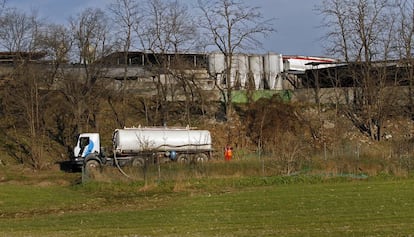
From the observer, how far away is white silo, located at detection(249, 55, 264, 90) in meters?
63.8

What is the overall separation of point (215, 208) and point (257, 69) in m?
43.8

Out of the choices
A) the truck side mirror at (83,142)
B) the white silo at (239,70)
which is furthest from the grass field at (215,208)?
the white silo at (239,70)

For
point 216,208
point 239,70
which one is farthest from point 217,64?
point 216,208

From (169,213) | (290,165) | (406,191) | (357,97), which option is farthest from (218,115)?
(169,213)

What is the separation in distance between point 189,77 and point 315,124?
40.8ft

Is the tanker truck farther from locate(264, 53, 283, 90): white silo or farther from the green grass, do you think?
locate(264, 53, 283, 90): white silo

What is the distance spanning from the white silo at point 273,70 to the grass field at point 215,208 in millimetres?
32338

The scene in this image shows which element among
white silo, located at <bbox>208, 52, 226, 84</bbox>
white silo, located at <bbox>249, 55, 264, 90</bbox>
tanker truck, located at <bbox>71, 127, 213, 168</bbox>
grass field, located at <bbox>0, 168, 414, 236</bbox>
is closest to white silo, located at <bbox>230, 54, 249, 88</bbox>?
white silo, located at <bbox>249, 55, 264, 90</bbox>

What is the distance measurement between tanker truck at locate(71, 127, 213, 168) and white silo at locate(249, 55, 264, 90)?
19.4 meters

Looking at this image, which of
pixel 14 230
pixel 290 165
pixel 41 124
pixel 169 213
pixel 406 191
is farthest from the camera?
pixel 41 124

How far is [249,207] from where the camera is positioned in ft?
71.3

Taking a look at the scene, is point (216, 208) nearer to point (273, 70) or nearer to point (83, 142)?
point (83, 142)

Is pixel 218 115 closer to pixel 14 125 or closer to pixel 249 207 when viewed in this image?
pixel 14 125

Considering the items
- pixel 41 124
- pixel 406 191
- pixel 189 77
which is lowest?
pixel 406 191
